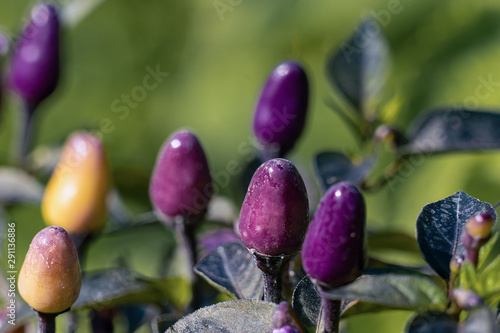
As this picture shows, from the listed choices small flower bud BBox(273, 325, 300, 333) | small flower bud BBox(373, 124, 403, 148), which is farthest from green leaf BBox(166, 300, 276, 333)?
small flower bud BBox(373, 124, 403, 148)

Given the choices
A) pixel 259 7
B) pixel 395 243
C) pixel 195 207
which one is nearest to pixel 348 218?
pixel 195 207

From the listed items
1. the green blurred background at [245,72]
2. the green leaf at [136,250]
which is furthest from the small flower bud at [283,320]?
the green leaf at [136,250]

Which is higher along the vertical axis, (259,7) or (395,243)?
(259,7)

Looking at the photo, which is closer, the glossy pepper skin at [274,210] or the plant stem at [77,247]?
the glossy pepper skin at [274,210]

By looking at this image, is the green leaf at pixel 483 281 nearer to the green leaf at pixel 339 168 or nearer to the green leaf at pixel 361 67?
the green leaf at pixel 339 168

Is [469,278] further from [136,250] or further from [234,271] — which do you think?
[136,250]

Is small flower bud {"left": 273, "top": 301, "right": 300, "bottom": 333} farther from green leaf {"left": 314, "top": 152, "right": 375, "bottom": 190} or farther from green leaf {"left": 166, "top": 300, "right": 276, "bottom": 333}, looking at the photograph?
green leaf {"left": 314, "top": 152, "right": 375, "bottom": 190}

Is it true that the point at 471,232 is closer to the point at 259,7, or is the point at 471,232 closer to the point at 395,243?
the point at 395,243
